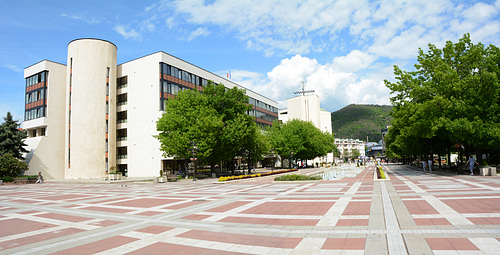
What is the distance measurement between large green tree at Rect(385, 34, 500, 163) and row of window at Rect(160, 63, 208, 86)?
3447 cm

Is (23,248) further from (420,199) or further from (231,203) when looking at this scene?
(420,199)

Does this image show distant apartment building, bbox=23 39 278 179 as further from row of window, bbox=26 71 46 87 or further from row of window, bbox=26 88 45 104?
row of window, bbox=26 88 45 104

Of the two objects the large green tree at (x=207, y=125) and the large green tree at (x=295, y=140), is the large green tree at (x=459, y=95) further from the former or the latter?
the large green tree at (x=295, y=140)

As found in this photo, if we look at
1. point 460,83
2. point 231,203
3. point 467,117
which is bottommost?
point 231,203

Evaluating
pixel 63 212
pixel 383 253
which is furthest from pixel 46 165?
pixel 383 253

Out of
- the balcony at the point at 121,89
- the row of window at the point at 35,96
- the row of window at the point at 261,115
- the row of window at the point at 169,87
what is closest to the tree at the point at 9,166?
the row of window at the point at 35,96

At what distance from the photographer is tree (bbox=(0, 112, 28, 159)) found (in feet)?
144

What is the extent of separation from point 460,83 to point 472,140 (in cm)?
537

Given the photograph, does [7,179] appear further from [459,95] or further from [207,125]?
[459,95]

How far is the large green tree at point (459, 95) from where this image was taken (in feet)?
82.6

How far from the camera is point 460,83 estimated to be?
27.0 metres

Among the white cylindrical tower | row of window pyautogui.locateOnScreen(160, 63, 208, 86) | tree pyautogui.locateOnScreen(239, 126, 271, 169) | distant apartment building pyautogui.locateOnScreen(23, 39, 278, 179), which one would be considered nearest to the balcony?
distant apartment building pyautogui.locateOnScreen(23, 39, 278, 179)

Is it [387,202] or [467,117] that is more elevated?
[467,117]

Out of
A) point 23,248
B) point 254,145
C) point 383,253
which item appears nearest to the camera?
point 383,253
